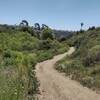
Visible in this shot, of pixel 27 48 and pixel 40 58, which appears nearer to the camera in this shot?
pixel 40 58

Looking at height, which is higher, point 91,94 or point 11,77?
point 11,77

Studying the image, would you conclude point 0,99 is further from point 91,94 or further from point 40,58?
point 40,58

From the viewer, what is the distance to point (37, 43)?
76.6m

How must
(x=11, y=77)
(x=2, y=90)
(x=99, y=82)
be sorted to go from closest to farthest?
1. (x=2, y=90)
2. (x=11, y=77)
3. (x=99, y=82)

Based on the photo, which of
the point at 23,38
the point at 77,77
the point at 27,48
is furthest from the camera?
the point at 23,38

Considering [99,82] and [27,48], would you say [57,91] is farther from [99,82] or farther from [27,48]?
[27,48]

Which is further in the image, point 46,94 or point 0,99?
point 46,94

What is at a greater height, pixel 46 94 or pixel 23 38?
pixel 23 38

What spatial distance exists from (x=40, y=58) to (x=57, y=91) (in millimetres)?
32645

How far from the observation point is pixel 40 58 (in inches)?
2080

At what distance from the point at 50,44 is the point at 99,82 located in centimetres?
5340

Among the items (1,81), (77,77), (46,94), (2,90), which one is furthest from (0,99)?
(77,77)

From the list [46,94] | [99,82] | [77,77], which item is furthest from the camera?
[77,77]

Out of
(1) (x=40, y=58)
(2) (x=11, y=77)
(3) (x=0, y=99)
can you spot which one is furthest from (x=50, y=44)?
(3) (x=0, y=99)
